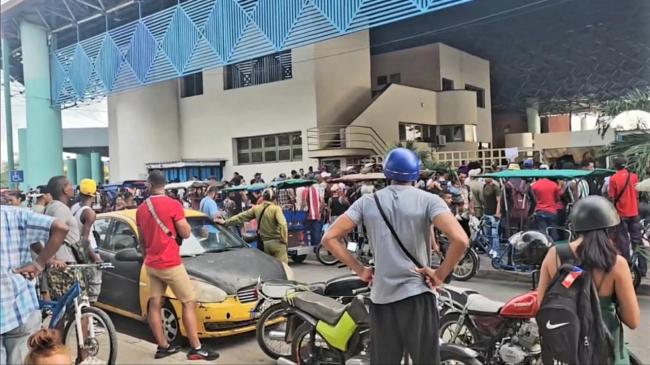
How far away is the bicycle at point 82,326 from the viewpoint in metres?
4.80

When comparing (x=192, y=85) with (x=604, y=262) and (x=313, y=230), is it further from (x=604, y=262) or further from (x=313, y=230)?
(x=604, y=262)

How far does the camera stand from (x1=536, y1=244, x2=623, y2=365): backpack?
3072 mm

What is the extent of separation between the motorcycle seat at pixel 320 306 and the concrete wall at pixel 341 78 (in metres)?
18.4

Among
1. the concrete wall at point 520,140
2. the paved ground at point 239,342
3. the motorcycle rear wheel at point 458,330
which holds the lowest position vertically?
the paved ground at point 239,342

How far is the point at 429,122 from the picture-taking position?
93.8 ft

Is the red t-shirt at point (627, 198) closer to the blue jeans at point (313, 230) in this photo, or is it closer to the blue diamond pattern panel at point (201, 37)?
the blue jeans at point (313, 230)

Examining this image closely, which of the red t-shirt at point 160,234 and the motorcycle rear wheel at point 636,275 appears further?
the motorcycle rear wheel at point 636,275

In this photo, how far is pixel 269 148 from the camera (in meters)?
25.3

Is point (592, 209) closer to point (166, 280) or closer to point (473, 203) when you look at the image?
point (166, 280)

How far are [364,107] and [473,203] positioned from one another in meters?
13.0

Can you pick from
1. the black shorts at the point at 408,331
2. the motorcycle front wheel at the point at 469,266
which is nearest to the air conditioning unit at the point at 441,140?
the motorcycle front wheel at the point at 469,266

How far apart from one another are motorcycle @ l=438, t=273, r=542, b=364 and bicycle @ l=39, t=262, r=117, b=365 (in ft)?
9.92

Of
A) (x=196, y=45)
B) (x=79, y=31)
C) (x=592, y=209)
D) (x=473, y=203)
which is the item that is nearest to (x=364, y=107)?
(x=196, y=45)

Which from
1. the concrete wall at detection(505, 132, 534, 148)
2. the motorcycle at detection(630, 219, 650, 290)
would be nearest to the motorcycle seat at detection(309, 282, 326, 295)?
the motorcycle at detection(630, 219, 650, 290)
